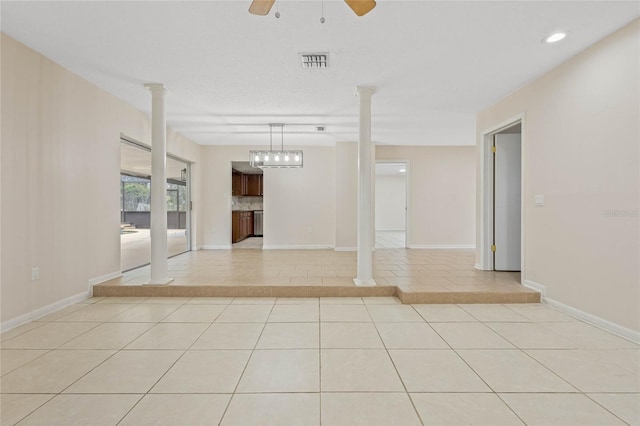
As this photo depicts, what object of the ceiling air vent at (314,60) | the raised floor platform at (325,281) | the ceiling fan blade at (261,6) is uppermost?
the ceiling air vent at (314,60)

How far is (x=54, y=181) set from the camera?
304 centimetres

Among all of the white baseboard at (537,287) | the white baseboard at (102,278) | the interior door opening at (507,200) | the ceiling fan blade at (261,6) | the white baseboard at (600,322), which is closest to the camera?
the ceiling fan blade at (261,6)

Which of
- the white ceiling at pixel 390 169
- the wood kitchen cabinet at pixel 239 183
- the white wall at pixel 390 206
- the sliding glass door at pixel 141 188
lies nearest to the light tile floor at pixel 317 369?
the sliding glass door at pixel 141 188

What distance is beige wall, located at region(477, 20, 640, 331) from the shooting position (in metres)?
2.42

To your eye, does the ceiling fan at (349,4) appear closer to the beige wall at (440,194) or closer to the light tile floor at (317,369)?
the light tile floor at (317,369)

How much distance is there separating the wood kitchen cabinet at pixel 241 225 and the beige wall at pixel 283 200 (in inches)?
22.9

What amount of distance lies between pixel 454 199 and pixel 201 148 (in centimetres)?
614

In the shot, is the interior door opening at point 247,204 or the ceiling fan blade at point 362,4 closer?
the ceiling fan blade at point 362,4

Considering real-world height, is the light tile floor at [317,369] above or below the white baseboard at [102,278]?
below

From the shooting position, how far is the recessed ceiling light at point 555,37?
2531 mm

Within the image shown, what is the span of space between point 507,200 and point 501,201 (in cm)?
9

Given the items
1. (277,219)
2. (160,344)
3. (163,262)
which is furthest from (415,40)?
(277,219)

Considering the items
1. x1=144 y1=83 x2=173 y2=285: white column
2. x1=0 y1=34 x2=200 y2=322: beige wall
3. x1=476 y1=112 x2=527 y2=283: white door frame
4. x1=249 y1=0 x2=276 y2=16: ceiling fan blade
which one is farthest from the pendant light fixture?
x1=249 y1=0 x2=276 y2=16: ceiling fan blade

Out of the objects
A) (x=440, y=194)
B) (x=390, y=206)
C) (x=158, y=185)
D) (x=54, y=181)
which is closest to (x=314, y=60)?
(x=158, y=185)
